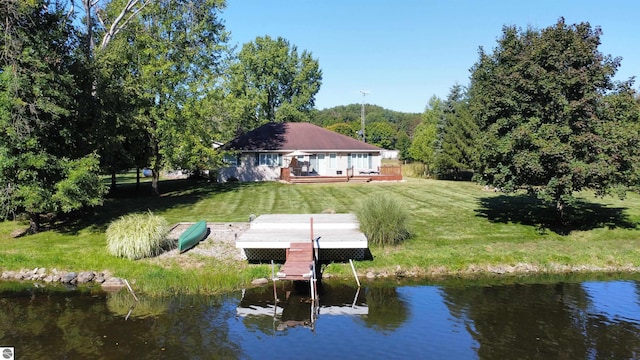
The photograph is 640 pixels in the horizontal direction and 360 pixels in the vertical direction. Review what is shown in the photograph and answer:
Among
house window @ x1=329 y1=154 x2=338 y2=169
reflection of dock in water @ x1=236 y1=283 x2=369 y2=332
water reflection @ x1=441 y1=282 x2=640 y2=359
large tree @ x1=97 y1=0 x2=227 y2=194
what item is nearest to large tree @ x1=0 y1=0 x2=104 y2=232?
large tree @ x1=97 y1=0 x2=227 y2=194

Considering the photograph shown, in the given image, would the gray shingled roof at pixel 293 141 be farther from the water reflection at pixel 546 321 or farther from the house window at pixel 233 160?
→ the water reflection at pixel 546 321

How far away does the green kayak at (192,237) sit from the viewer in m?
18.1

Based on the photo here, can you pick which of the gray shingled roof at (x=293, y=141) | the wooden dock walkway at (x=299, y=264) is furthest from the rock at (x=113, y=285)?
the gray shingled roof at (x=293, y=141)

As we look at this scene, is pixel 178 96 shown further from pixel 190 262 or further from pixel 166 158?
pixel 190 262

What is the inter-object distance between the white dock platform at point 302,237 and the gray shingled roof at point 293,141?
2189 cm

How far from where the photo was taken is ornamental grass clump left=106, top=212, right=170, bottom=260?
57.5ft

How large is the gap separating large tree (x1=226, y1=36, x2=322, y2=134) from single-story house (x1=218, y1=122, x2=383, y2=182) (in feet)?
38.5

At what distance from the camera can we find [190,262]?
17531 mm

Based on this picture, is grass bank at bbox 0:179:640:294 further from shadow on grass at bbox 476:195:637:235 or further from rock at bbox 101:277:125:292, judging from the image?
rock at bbox 101:277:125:292

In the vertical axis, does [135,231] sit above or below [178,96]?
below

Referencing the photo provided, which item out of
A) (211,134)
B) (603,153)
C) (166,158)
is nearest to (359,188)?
(211,134)

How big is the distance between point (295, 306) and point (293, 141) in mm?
30200

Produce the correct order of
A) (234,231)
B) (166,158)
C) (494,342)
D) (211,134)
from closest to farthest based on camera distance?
(494,342) → (234,231) → (166,158) → (211,134)

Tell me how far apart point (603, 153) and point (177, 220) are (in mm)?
19685
